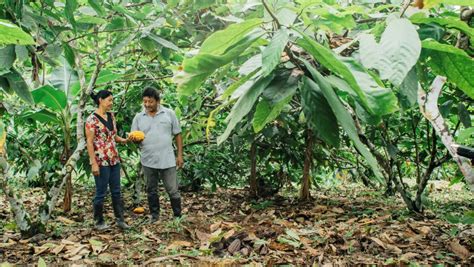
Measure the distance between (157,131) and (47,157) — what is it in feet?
6.47

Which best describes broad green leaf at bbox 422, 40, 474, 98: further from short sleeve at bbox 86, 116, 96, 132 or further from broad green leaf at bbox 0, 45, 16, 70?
short sleeve at bbox 86, 116, 96, 132

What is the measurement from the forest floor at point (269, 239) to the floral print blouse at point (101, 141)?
0.61 metres

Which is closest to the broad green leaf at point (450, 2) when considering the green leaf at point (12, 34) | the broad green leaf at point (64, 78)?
the green leaf at point (12, 34)

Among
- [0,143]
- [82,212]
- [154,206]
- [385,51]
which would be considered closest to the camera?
[385,51]

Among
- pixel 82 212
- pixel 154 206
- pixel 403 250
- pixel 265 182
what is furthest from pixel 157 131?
pixel 403 250

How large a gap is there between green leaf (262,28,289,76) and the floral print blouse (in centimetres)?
336

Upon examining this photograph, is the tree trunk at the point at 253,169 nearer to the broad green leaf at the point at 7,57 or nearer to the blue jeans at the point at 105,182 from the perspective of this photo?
the blue jeans at the point at 105,182

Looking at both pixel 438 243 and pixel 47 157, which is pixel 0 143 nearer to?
pixel 438 243

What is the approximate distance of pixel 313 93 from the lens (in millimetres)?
761

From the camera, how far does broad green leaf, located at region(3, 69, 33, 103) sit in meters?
2.01

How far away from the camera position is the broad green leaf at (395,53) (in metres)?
0.63

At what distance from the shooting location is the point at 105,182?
389cm

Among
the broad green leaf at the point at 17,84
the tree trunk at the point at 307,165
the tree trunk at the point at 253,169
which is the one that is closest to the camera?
the broad green leaf at the point at 17,84

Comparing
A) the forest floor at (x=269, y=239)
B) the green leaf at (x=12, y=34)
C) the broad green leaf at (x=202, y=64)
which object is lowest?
the forest floor at (x=269, y=239)
